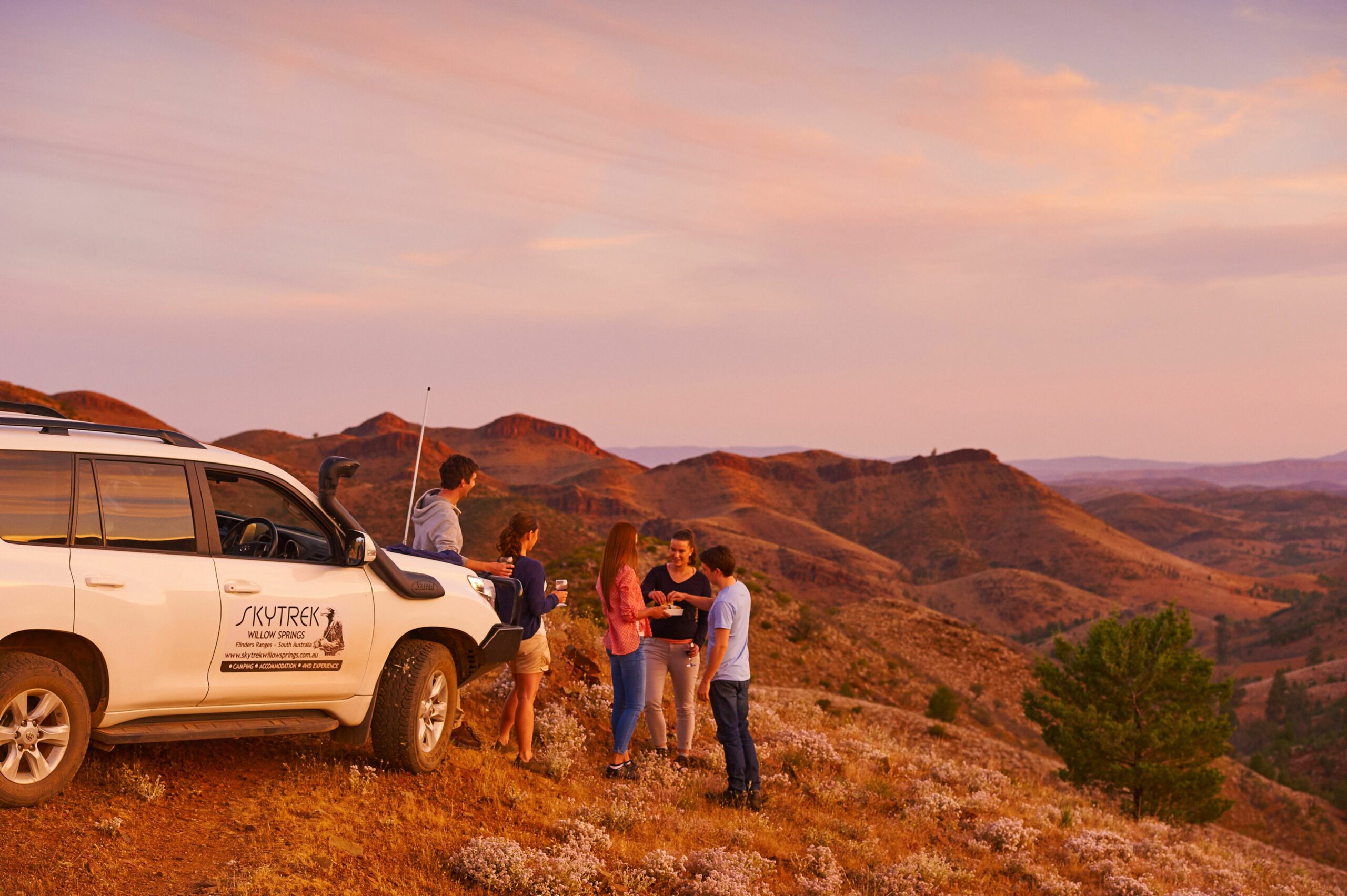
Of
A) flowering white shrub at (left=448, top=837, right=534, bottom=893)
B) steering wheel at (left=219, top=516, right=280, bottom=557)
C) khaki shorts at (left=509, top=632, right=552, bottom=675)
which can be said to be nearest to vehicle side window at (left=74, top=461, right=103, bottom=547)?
steering wheel at (left=219, top=516, right=280, bottom=557)

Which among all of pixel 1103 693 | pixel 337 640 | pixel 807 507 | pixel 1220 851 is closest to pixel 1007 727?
pixel 1103 693

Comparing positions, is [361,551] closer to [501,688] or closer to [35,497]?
[35,497]

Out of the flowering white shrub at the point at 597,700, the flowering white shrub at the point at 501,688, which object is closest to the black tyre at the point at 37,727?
the flowering white shrub at the point at 501,688

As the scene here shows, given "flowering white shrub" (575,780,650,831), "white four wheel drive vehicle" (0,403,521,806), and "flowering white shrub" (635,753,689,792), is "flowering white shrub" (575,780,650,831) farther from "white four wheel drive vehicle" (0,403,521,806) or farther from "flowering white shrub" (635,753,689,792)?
"white four wheel drive vehicle" (0,403,521,806)

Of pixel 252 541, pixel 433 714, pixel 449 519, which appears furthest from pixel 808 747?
pixel 252 541

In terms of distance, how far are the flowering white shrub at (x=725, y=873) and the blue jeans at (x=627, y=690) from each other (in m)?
1.52

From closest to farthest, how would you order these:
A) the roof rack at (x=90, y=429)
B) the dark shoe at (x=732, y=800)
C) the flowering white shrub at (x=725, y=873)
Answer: the roof rack at (x=90, y=429)
the flowering white shrub at (x=725, y=873)
the dark shoe at (x=732, y=800)

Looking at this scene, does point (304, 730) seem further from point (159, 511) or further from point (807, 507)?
point (807, 507)

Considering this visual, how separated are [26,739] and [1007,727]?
41.4 metres

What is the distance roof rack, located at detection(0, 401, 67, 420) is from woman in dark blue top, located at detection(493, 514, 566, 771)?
130 inches

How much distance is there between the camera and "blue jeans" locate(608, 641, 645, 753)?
8.97m

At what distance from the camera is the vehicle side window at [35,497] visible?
17.5 ft

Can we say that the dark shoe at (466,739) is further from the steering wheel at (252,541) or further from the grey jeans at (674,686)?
the steering wheel at (252,541)

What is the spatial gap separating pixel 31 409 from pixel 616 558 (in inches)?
181
